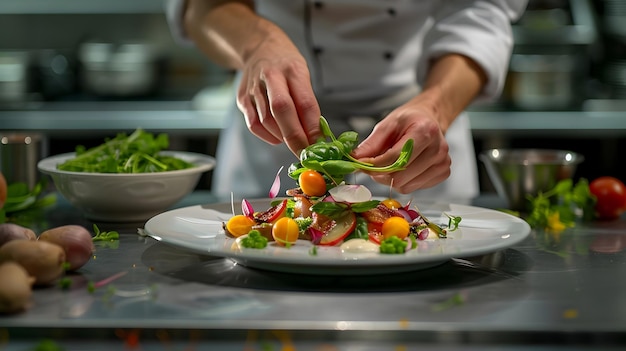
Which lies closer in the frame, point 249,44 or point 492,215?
point 492,215

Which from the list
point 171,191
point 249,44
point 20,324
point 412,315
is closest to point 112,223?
point 171,191

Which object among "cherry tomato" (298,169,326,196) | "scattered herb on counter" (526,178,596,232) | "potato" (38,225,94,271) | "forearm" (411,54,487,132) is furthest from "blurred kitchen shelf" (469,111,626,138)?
"potato" (38,225,94,271)

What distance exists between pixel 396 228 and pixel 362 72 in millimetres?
991

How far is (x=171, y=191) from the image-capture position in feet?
5.23

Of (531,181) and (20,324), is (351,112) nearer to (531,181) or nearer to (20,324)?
(531,181)

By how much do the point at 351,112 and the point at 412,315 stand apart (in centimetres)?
119

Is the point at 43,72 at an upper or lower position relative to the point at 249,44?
lower

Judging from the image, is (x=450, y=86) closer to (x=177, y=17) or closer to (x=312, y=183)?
(x=312, y=183)

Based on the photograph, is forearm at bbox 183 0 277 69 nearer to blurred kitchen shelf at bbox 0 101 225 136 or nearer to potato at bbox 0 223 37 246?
potato at bbox 0 223 37 246

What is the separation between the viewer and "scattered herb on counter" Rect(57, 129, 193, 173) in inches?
63.2

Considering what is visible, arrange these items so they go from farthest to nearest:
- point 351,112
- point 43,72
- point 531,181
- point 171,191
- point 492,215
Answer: point 43,72, point 351,112, point 531,181, point 171,191, point 492,215

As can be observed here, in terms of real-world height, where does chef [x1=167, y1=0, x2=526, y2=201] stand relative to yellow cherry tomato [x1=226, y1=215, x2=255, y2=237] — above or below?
above

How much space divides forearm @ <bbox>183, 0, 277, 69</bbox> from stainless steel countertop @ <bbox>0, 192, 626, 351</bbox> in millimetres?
556

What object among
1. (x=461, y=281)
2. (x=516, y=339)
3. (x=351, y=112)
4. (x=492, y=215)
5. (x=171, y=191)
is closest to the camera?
(x=516, y=339)
